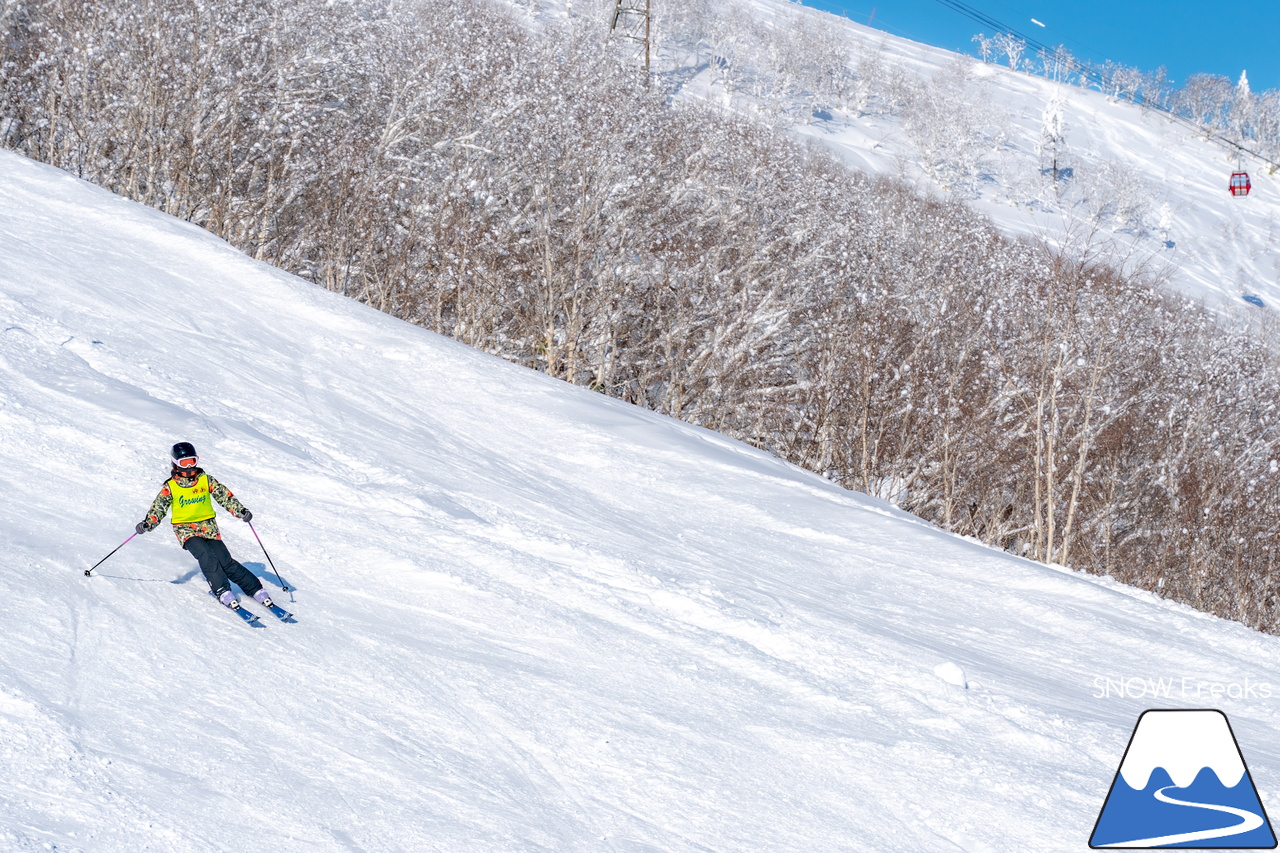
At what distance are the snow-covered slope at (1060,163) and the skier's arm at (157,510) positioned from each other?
221 ft

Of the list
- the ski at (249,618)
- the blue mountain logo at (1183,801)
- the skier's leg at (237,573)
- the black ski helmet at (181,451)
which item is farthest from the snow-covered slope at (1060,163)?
the ski at (249,618)

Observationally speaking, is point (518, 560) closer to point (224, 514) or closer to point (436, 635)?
point (436, 635)

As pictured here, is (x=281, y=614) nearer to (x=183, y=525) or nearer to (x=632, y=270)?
(x=183, y=525)

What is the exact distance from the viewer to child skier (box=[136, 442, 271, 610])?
705cm

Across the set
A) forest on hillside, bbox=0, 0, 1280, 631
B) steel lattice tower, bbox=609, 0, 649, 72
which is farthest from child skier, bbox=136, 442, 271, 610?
steel lattice tower, bbox=609, 0, 649, 72

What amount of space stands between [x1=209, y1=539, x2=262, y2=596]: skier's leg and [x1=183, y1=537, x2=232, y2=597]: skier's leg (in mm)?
21

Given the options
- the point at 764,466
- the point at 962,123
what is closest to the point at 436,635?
the point at 764,466

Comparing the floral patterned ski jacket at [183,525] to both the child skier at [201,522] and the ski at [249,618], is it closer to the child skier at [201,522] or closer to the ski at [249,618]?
the child skier at [201,522]

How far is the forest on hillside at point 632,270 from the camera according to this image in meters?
25.6

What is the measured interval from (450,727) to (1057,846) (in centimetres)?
375

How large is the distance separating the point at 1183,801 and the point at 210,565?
20.9 ft

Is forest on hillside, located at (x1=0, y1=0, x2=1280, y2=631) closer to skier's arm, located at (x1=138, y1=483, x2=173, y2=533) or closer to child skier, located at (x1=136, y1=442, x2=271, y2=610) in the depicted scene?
child skier, located at (x1=136, y1=442, x2=271, y2=610)

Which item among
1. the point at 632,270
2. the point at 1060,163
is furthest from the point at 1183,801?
the point at 1060,163

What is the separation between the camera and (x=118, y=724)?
17.3ft
